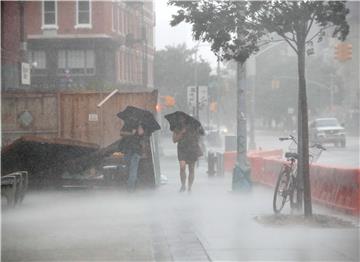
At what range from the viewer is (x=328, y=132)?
40.6m

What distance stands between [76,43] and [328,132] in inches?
602

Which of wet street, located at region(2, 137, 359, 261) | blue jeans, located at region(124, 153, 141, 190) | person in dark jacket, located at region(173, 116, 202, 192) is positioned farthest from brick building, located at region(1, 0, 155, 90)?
wet street, located at region(2, 137, 359, 261)

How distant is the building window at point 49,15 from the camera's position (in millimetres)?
40469

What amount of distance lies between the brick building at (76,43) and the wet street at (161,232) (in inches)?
1022

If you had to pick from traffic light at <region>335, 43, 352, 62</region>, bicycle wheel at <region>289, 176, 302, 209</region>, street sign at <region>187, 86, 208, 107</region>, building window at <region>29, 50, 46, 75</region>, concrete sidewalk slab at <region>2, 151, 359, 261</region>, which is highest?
building window at <region>29, 50, 46, 75</region>

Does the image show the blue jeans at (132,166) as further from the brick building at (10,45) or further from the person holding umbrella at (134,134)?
the brick building at (10,45)

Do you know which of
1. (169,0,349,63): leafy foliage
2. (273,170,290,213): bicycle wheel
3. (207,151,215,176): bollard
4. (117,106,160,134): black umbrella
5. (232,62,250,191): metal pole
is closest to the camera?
(169,0,349,63): leafy foliage

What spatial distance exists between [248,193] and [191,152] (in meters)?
1.46

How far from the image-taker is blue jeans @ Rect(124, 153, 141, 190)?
14570 mm

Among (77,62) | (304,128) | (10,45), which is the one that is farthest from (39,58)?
(304,128)

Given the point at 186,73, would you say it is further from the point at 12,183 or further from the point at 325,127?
the point at 12,183

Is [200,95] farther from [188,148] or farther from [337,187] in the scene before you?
[337,187]

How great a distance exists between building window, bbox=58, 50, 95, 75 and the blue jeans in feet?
91.5

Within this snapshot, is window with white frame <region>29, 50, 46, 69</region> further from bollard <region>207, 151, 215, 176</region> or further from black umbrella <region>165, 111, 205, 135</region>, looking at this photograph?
black umbrella <region>165, 111, 205, 135</region>
